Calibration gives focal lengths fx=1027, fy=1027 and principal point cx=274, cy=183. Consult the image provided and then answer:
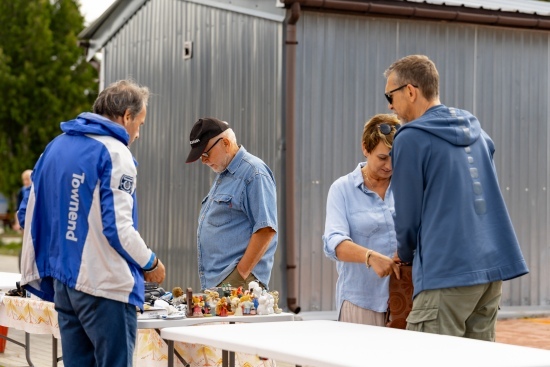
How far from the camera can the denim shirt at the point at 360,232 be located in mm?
4789

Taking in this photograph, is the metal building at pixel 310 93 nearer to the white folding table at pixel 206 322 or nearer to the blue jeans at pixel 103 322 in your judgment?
the white folding table at pixel 206 322

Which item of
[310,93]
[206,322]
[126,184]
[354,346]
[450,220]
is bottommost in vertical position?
[206,322]

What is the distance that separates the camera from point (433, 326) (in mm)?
4133

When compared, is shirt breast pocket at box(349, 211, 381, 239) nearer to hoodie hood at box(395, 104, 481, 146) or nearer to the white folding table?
the white folding table

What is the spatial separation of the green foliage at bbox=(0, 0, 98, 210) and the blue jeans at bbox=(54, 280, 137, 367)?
34120 millimetres

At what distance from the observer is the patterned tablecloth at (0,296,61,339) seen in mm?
5808

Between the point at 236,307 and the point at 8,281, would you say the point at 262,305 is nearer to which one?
the point at 236,307

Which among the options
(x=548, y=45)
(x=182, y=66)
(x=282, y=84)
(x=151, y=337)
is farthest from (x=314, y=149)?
(x=151, y=337)

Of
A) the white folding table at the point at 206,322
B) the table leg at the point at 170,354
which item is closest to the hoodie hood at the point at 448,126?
the white folding table at the point at 206,322

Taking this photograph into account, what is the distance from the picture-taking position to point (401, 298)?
458cm

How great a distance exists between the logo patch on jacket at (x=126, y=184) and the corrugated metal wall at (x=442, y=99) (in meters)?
6.61

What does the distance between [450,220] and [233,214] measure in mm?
2009

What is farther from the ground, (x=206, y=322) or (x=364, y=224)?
(x=364, y=224)

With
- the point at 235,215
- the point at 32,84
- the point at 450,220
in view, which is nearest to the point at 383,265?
the point at 450,220
